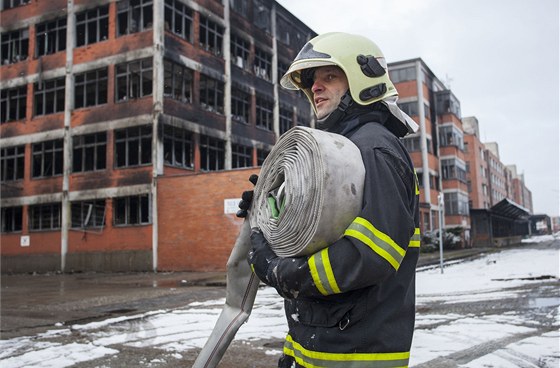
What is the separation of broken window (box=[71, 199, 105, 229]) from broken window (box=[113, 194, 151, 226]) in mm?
858

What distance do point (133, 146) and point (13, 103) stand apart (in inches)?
376

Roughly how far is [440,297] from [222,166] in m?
18.9

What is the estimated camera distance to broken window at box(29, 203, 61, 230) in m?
26.3

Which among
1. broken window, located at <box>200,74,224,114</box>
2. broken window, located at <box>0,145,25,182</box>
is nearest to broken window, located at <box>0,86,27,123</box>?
broken window, located at <box>0,145,25,182</box>

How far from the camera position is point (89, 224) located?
25219mm

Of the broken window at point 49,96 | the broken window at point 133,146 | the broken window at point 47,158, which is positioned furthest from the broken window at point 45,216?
the broken window at point 49,96

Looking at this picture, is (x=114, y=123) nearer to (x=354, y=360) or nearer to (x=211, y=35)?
(x=211, y=35)

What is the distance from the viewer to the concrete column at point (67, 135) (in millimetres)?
25578

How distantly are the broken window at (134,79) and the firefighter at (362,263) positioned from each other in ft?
76.4

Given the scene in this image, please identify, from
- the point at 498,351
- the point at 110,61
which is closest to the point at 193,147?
the point at 110,61

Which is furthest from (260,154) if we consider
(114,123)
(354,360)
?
(354,360)

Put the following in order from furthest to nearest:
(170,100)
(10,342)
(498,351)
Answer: (170,100), (10,342), (498,351)

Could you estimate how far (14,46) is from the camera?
95.8 feet

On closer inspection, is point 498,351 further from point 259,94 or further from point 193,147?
point 259,94
